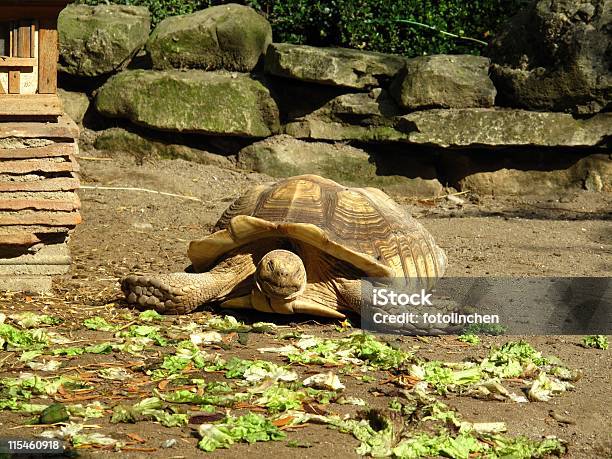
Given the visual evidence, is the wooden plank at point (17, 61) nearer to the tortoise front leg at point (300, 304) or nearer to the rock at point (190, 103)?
the tortoise front leg at point (300, 304)

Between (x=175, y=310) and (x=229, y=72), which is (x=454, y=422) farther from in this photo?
(x=229, y=72)

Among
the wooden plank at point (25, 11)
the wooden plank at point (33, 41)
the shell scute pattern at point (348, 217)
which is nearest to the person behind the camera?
the shell scute pattern at point (348, 217)

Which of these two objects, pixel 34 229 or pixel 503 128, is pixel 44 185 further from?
pixel 503 128

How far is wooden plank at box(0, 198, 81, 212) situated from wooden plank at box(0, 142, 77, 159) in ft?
0.79

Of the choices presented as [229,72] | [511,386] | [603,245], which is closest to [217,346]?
[511,386]

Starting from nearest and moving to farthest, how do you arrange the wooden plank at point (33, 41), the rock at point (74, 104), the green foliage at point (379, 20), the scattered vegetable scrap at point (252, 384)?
the scattered vegetable scrap at point (252, 384) < the wooden plank at point (33, 41) < the rock at point (74, 104) < the green foliage at point (379, 20)

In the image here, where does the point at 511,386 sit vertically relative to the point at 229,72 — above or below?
below

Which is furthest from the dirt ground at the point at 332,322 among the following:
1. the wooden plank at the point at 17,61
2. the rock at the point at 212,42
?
the wooden plank at the point at 17,61

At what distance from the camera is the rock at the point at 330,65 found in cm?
852

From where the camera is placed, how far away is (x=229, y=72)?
8.96 m

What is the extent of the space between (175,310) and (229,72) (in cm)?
421

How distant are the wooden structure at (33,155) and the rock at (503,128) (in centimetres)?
380

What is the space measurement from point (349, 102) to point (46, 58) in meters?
3.67

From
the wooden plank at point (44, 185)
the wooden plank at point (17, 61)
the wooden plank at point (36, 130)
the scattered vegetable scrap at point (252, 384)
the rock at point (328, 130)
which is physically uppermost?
the wooden plank at point (17, 61)
